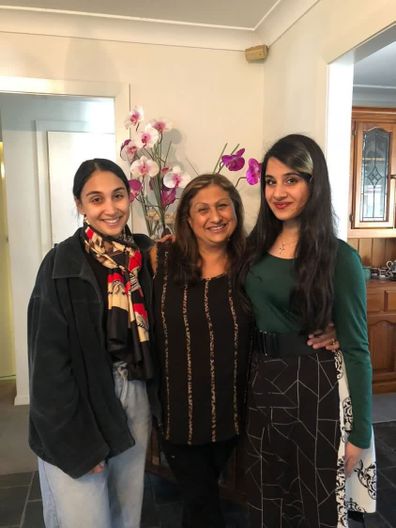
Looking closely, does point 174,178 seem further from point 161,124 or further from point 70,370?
point 70,370

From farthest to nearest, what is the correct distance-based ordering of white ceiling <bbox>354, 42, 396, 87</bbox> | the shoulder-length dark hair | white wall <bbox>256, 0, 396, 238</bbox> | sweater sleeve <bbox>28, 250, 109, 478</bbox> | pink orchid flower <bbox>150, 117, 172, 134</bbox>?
white ceiling <bbox>354, 42, 396, 87</bbox>, pink orchid flower <bbox>150, 117, 172, 134</bbox>, white wall <bbox>256, 0, 396, 238</bbox>, the shoulder-length dark hair, sweater sleeve <bbox>28, 250, 109, 478</bbox>

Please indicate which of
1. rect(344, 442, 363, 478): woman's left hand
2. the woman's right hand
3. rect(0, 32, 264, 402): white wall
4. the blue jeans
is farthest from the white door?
rect(344, 442, 363, 478): woman's left hand

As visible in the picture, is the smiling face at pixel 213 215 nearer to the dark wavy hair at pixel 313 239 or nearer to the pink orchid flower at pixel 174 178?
the dark wavy hair at pixel 313 239

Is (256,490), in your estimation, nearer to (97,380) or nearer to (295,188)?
(97,380)

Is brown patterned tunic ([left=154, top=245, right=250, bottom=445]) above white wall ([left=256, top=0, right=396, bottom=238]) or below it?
below

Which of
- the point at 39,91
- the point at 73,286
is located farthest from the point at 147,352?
the point at 39,91

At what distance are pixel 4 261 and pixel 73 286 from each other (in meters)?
2.53

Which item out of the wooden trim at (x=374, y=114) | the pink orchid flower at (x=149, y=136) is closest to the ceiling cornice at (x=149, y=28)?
the pink orchid flower at (x=149, y=136)

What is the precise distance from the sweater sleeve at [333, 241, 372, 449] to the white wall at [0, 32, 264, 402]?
144cm

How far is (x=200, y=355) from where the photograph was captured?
128 centimetres

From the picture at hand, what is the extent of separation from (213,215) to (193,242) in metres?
0.12

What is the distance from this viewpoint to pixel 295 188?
1176mm

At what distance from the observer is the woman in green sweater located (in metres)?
1.16

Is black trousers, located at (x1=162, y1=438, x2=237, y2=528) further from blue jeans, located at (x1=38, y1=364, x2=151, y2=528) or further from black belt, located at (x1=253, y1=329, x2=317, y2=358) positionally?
black belt, located at (x1=253, y1=329, x2=317, y2=358)
